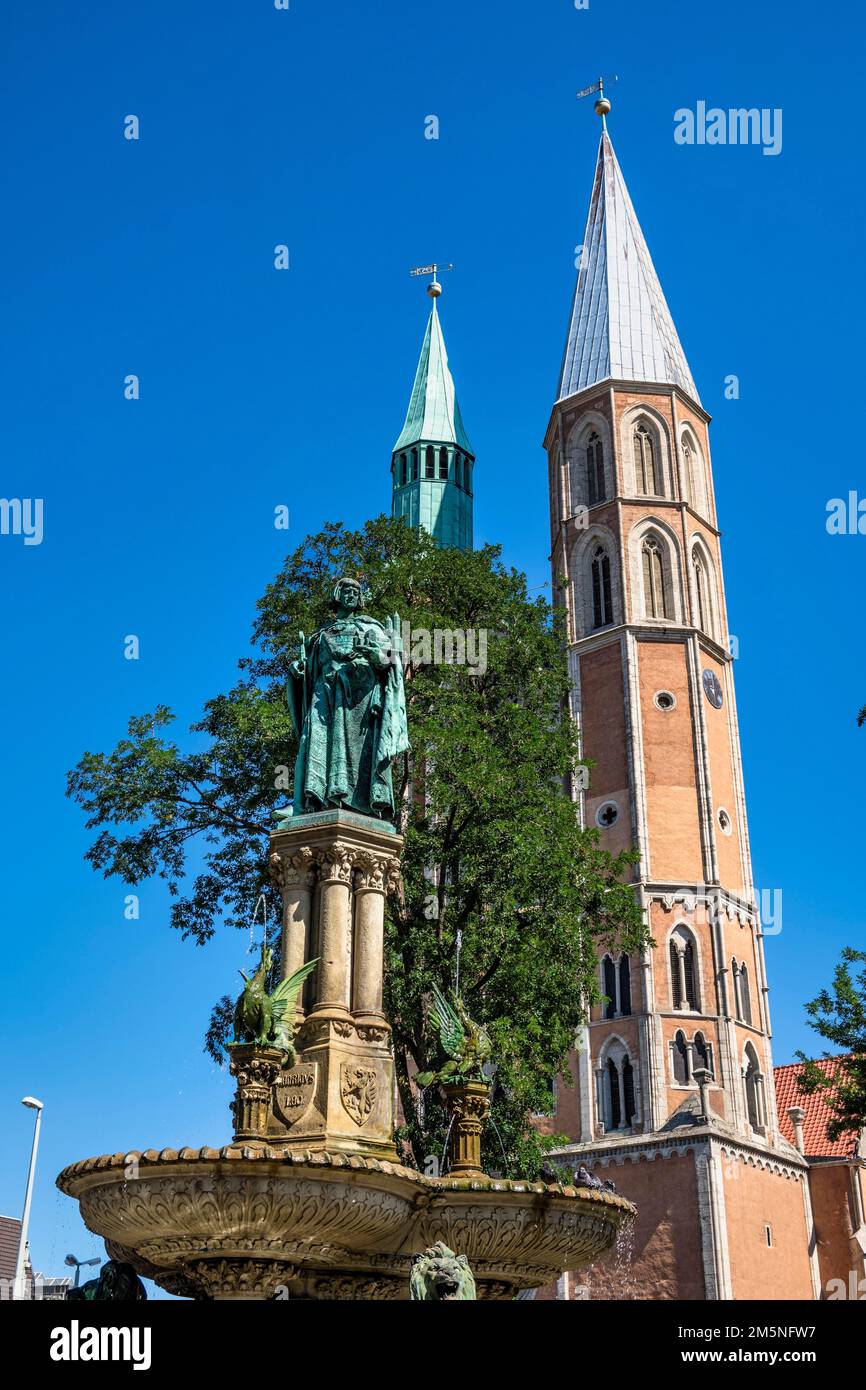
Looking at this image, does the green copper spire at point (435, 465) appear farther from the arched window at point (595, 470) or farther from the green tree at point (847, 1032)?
the green tree at point (847, 1032)

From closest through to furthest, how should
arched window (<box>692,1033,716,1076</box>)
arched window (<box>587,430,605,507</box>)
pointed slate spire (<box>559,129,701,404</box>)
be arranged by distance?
arched window (<box>692,1033,716,1076</box>)
arched window (<box>587,430,605,507</box>)
pointed slate spire (<box>559,129,701,404</box>)

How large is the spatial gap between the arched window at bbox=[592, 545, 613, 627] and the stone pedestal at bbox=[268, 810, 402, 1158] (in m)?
43.2

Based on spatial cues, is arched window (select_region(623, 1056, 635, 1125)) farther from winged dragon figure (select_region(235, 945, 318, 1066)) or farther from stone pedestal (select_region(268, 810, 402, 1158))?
winged dragon figure (select_region(235, 945, 318, 1066))

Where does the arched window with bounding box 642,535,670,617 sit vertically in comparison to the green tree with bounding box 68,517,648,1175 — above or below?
above

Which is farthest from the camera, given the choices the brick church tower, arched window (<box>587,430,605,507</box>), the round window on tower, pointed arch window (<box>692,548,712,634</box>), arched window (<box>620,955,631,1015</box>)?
arched window (<box>587,430,605,507</box>)

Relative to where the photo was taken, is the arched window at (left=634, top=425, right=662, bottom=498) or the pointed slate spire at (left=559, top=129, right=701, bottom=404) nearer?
the arched window at (left=634, top=425, right=662, bottom=498)

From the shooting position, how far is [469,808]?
24359 mm

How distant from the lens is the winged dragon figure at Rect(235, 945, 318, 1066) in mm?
10992

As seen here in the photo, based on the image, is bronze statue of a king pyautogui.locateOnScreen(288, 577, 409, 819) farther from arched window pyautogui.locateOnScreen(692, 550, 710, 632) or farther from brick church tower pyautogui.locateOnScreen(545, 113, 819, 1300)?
arched window pyautogui.locateOnScreen(692, 550, 710, 632)

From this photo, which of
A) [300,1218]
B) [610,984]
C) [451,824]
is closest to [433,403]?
[610,984]

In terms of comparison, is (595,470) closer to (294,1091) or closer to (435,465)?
(435,465)

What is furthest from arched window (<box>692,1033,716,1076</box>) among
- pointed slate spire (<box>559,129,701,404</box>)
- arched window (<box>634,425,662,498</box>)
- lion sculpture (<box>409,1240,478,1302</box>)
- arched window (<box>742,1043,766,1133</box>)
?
lion sculpture (<box>409,1240,478,1302</box>)

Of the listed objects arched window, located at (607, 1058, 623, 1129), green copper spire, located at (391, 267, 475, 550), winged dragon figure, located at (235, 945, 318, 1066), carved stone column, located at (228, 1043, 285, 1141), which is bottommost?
carved stone column, located at (228, 1043, 285, 1141)
